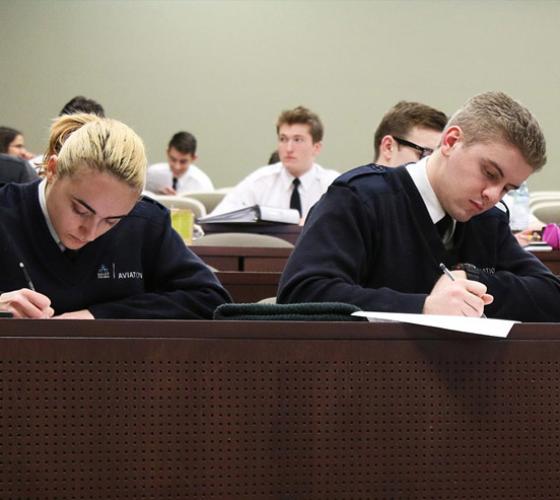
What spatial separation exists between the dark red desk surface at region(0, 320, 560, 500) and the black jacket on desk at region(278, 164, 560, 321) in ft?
1.76

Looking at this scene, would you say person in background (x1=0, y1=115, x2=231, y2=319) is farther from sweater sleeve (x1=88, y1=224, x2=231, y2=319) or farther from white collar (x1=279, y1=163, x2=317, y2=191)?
white collar (x1=279, y1=163, x2=317, y2=191)

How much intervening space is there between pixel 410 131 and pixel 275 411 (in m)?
2.19

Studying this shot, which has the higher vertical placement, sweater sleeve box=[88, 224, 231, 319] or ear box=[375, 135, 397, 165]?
ear box=[375, 135, 397, 165]

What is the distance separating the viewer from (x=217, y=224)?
14.2 feet

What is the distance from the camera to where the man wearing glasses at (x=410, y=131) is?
3424 millimetres

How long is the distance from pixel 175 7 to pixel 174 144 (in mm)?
1482

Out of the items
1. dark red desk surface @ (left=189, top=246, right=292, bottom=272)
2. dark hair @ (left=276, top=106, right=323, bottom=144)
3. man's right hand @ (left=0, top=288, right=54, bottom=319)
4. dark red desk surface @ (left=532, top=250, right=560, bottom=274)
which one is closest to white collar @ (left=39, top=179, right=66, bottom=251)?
man's right hand @ (left=0, top=288, right=54, bottom=319)

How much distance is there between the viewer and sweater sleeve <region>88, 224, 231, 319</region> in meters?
2.30

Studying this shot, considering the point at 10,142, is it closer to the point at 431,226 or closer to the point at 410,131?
the point at 410,131

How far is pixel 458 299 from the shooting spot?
6.01 feet

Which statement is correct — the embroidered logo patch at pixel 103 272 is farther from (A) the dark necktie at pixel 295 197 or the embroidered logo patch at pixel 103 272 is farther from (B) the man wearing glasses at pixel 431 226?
(A) the dark necktie at pixel 295 197

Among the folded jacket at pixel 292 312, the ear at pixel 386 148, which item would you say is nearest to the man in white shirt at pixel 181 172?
the ear at pixel 386 148

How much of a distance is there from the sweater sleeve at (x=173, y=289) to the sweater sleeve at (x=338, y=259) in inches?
10.9

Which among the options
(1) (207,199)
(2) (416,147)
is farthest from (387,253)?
(1) (207,199)
